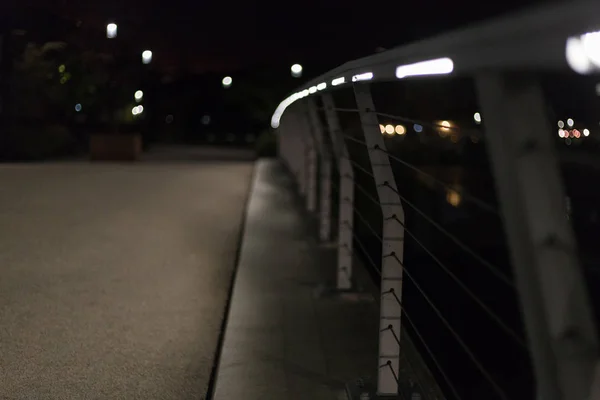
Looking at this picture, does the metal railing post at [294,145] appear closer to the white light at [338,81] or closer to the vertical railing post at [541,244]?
the white light at [338,81]

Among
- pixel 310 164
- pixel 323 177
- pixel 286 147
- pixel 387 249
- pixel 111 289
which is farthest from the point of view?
pixel 286 147

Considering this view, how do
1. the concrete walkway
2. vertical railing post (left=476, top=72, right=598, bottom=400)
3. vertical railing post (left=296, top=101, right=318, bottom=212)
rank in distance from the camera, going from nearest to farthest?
vertical railing post (left=476, top=72, right=598, bottom=400), the concrete walkway, vertical railing post (left=296, top=101, right=318, bottom=212)

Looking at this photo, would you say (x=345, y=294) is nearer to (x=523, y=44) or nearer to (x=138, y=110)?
(x=523, y=44)

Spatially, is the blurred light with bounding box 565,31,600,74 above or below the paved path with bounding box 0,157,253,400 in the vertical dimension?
above

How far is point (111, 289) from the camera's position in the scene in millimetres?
6656

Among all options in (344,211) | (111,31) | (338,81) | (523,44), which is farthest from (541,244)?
(111,31)

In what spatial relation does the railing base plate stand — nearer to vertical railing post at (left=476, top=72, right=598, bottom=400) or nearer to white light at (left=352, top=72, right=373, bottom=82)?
white light at (left=352, top=72, right=373, bottom=82)

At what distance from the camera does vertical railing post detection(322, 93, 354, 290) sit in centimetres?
632

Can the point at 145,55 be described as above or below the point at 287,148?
above

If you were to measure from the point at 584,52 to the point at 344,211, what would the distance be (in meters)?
4.83

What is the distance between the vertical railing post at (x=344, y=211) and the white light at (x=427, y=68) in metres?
3.16

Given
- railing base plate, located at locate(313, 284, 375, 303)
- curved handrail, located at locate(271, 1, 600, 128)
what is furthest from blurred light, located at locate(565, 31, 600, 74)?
railing base plate, located at locate(313, 284, 375, 303)

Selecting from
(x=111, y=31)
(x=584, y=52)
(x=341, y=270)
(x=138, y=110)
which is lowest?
(x=341, y=270)

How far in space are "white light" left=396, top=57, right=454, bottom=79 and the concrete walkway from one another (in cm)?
189
